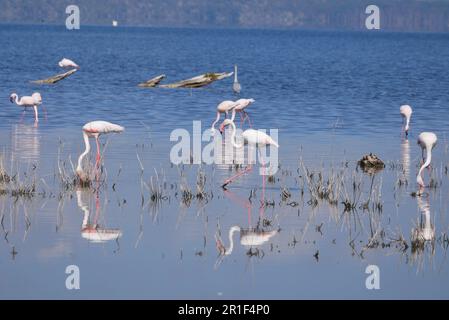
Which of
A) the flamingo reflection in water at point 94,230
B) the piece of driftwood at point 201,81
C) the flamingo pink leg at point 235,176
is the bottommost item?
the flamingo reflection in water at point 94,230

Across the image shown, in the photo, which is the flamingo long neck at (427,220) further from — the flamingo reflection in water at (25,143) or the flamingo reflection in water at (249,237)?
the flamingo reflection in water at (25,143)

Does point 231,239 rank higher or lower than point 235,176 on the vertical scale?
lower

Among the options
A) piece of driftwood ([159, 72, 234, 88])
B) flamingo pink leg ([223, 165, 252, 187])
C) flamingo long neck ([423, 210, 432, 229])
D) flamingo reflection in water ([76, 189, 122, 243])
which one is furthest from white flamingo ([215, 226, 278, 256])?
piece of driftwood ([159, 72, 234, 88])

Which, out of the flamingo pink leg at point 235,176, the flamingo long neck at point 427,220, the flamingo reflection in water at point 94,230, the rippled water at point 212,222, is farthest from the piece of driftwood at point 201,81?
the flamingo long neck at point 427,220

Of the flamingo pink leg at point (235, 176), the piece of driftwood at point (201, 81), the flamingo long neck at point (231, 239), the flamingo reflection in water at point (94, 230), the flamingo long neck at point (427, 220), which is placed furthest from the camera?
the piece of driftwood at point (201, 81)

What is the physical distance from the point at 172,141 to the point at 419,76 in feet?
141

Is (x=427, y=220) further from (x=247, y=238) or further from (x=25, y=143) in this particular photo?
(x=25, y=143)

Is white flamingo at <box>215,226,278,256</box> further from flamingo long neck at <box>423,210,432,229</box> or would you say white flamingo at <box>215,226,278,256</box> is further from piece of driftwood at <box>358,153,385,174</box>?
piece of driftwood at <box>358,153,385,174</box>

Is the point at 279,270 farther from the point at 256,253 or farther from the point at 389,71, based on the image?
the point at 389,71

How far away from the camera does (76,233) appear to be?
561 inches

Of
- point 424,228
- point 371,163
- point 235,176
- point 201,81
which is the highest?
point 201,81

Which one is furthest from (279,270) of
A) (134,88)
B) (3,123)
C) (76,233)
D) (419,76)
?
(419,76)

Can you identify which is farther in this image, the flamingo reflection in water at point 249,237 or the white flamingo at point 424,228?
the white flamingo at point 424,228

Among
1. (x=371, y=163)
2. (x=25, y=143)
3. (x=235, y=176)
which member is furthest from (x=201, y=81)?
(x=235, y=176)
